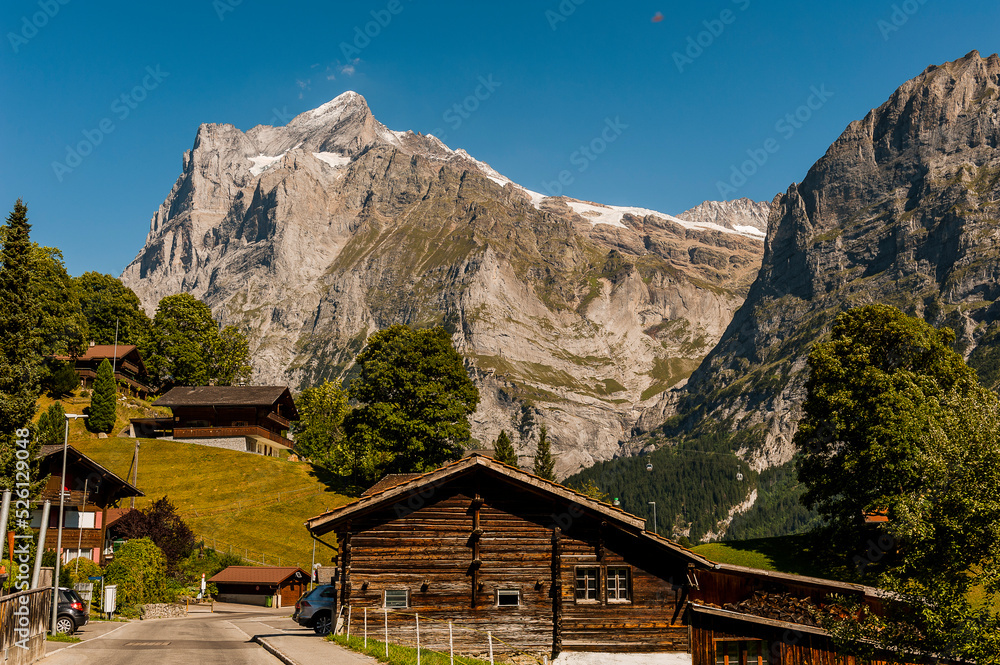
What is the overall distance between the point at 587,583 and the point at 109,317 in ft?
340

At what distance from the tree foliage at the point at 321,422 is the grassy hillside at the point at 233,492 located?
9.63 meters

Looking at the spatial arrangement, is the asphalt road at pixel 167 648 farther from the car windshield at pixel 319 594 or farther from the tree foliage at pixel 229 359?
the tree foliage at pixel 229 359

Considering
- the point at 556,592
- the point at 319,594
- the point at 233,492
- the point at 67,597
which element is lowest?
the point at 319,594

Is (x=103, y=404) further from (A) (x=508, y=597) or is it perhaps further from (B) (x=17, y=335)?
(A) (x=508, y=597)

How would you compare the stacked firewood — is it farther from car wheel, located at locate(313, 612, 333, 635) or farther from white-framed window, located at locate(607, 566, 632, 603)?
car wheel, located at locate(313, 612, 333, 635)

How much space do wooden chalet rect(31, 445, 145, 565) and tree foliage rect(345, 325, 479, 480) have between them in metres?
23.2

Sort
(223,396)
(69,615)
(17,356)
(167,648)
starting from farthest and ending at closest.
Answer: (223,396), (17,356), (69,615), (167,648)

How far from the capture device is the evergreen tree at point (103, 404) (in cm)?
7906

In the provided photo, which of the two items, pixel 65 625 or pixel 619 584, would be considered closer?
pixel 619 584

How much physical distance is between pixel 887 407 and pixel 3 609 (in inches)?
1783

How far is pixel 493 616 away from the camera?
27.1 metres

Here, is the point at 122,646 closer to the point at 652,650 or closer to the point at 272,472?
the point at 652,650

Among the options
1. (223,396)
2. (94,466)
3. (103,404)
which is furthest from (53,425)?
(223,396)

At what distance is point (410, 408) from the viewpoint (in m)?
74.3
